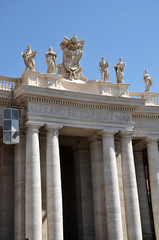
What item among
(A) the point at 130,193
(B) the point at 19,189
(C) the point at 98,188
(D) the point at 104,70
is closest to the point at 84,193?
(C) the point at 98,188

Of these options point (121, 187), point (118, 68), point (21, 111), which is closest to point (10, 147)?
point (21, 111)

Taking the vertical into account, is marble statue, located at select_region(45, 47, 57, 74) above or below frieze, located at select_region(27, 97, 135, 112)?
above

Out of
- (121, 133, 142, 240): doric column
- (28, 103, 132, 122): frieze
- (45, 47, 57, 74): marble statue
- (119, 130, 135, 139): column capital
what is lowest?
(121, 133, 142, 240): doric column

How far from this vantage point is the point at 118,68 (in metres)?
37.3

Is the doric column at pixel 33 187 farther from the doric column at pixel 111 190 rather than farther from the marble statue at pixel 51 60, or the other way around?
the doric column at pixel 111 190

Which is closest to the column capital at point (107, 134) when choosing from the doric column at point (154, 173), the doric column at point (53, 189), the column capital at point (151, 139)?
the doric column at point (53, 189)

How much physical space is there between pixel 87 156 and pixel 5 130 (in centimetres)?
1110

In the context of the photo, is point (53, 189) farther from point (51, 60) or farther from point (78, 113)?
point (51, 60)

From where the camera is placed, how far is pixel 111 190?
32.7m

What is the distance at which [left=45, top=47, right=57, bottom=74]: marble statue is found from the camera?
3344cm

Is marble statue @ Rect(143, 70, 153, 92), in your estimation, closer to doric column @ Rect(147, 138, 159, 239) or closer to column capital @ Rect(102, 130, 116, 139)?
doric column @ Rect(147, 138, 159, 239)

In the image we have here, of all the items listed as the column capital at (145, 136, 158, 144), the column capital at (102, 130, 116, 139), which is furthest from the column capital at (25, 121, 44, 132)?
the column capital at (145, 136, 158, 144)

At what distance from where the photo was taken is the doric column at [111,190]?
104 feet

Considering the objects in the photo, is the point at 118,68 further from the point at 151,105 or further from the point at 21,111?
the point at 21,111
